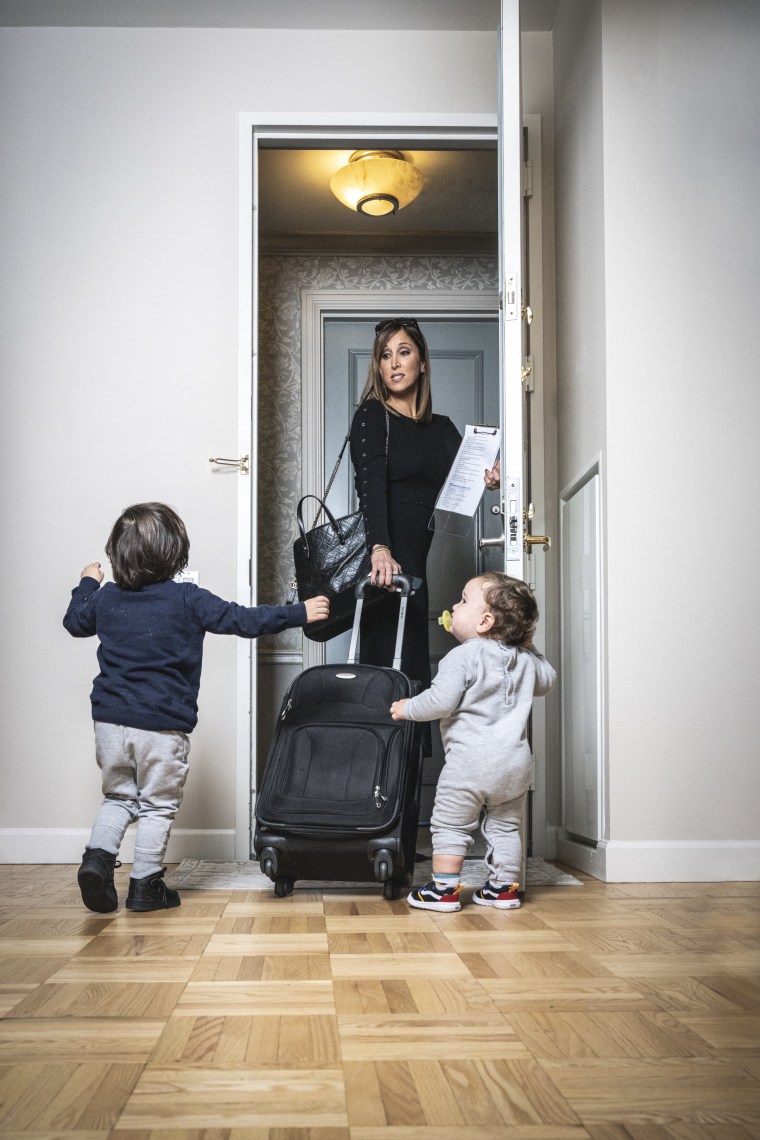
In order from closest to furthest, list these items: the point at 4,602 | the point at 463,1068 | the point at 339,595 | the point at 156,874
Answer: the point at 463,1068, the point at 156,874, the point at 339,595, the point at 4,602

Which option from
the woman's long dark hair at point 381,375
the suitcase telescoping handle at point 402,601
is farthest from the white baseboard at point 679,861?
the woman's long dark hair at point 381,375

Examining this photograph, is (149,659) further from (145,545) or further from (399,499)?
(399,499)

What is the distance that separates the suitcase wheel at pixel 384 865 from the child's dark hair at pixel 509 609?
53 cm

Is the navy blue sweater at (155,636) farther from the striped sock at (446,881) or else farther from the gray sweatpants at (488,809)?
→ the striped sock at (446,881)

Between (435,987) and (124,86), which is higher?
(124,86)

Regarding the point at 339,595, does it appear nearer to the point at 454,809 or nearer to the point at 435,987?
the point at 454,809

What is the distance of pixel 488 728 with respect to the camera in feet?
7.43

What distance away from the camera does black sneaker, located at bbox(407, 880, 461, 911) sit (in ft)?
7.04

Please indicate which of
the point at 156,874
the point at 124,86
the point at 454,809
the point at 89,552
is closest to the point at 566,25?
the point at 124,86

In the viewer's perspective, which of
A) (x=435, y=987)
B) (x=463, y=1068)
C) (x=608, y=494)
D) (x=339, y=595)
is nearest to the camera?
(x=463, y=1068)

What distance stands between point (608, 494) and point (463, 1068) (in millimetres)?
1691

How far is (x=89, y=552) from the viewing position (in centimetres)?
305

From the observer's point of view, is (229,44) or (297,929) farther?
(229,44)

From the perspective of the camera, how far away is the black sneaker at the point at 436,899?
2.15m
